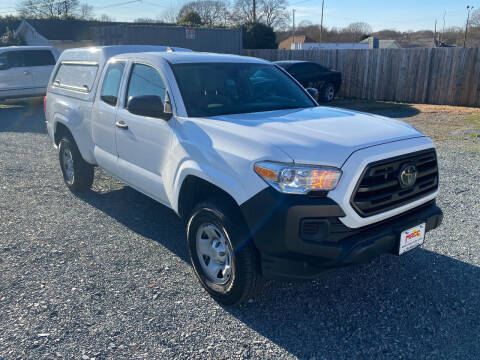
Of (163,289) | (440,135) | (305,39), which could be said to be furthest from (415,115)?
(305,39)

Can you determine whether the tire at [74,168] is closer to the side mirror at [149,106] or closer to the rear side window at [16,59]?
the side mirror at [149,106]

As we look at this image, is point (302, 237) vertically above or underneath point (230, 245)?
above

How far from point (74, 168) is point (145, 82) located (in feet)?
7.36

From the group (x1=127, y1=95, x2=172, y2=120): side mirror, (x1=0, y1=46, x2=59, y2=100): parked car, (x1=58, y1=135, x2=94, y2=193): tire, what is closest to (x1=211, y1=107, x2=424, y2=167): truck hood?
(x1=127, y1=95, x2=172, y2=120): side mirror

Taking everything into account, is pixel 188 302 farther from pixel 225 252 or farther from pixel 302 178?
pixel 302 178

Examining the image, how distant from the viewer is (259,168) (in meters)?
2.91

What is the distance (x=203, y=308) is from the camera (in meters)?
3.43

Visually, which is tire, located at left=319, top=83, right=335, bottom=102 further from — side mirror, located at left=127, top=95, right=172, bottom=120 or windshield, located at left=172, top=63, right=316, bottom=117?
side mirror, located at left=127, top=95, right=172, bottom=120

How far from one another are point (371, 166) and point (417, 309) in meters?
1.30

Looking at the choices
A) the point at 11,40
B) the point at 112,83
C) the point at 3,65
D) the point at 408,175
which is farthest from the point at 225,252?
the point at 11,40

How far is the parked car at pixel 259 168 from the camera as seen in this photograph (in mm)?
2834

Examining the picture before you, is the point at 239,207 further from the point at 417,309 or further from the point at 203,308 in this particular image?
the point at 417,309

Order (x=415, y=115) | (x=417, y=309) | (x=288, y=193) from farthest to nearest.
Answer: (x=415, y=115) → (x=417, y=309) → (x=288, y=193)

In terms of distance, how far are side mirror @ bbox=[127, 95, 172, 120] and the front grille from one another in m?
1.85
